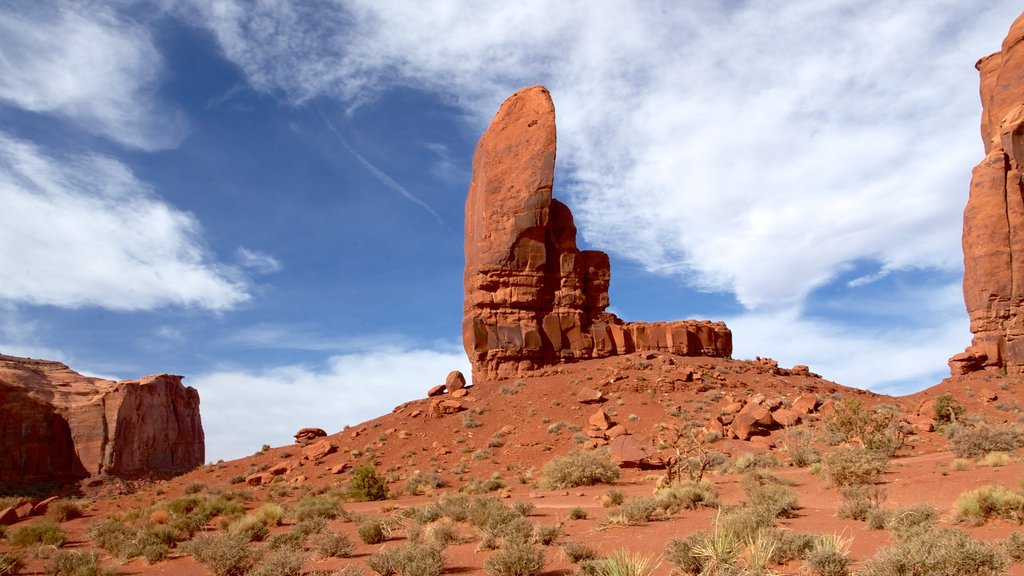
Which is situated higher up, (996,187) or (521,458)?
(996,187)

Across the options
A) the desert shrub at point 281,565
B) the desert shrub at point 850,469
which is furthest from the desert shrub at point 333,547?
the desert shrub at point 850,469

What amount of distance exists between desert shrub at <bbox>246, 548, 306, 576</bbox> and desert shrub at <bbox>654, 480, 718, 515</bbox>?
23.4 feet

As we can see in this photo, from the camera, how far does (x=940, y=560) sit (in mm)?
5711

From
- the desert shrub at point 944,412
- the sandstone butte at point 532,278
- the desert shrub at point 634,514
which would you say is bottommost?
the desert shrub at point 634,514

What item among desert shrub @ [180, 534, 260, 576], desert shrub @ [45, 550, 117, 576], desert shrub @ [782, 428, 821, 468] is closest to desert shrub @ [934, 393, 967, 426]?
desert shrub @ [782, 428, 821, 468]

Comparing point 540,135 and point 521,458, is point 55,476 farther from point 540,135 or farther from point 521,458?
point 540,135

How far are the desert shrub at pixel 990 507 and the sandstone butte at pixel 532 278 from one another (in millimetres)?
30192

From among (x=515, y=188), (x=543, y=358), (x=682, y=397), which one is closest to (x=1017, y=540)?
(x=682, y=397)

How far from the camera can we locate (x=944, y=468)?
1577cm

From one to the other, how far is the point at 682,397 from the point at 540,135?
19.5 m

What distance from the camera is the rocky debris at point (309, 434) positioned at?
1483 inches

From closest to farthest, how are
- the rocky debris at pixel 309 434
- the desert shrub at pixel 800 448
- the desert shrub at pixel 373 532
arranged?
the desert shrub at pixel 373 532 < the desert shrub at pixel 800 448 < the rocky debris at pixel 309 434

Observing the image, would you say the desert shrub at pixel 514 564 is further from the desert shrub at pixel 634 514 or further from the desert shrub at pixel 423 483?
the desert shrub at pixel 423 483

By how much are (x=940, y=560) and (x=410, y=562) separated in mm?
6084
